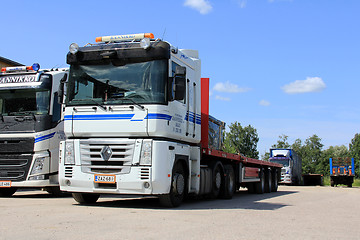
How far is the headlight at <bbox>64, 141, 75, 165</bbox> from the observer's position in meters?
10.2

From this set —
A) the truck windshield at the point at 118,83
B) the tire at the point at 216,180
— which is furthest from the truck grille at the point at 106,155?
the tire at the point at 216,180

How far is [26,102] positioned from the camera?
13516 millimetres

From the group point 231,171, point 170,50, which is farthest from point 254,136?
point 170,50

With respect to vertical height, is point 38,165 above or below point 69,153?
Result: below

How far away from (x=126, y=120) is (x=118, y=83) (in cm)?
88

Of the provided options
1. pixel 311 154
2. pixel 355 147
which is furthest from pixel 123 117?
pixel 355 147

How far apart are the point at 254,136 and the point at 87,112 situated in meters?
68.6

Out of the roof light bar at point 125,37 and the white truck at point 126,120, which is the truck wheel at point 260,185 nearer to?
the white truck at point 126,120

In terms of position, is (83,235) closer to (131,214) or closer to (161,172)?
(131,214)

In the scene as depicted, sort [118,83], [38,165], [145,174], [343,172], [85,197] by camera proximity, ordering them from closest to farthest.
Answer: [145,174] < [118,83] < [85,197] < [38,165] < [343,172]

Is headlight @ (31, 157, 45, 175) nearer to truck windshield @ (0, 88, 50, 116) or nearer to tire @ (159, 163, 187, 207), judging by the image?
truck windshield @ (0, 88, 50, 116)

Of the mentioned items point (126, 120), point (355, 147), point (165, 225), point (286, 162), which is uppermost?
point (355, 147)

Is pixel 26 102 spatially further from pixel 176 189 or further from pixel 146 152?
pixel 176 189

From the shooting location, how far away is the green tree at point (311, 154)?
109 metres
